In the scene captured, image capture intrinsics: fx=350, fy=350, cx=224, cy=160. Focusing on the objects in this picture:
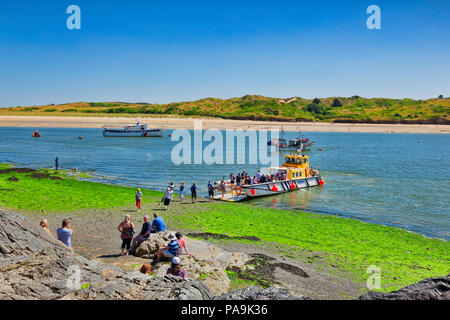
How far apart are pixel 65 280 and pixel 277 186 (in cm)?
2538

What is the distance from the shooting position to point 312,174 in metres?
37.6

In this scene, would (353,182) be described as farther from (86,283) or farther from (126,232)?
(86,283)

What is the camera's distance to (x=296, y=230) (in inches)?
803

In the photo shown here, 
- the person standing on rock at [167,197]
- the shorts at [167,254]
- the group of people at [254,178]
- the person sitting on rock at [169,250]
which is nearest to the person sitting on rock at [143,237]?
the person sitting on rock at [169,250]

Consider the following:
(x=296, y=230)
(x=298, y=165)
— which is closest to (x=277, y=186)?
(x=298, y=165)

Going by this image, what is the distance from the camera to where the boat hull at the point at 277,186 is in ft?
98.8

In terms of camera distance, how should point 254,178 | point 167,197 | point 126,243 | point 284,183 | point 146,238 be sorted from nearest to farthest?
point 126,243 < point 146,238 < point 167,197 < point 254,178 < point 284,183

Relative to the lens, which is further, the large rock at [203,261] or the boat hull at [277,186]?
the boat hull at [277,186]

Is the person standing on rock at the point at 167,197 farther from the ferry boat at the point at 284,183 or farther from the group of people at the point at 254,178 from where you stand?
the group of people at the point at 254,178

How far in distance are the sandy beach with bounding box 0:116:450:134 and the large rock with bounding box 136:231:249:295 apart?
4654 inches

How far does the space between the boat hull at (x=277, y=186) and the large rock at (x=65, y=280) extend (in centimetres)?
2081
